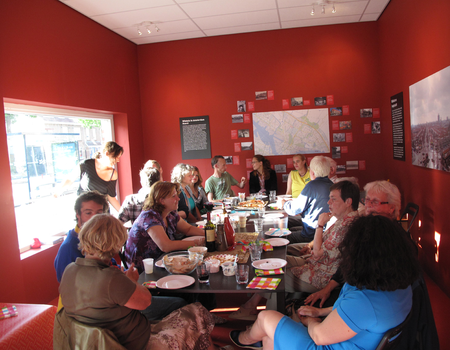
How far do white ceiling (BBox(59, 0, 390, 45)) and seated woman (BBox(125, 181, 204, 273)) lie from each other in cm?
281

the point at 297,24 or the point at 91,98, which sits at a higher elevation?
the point at 297,24

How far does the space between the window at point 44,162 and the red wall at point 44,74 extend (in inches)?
6.7

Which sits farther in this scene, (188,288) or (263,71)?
(263,71)

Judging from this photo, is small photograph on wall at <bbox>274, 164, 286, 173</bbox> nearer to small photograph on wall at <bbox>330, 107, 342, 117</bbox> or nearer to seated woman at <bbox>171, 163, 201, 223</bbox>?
small photograph on wall at <bbox>330, 107, 342, 117</bbox>

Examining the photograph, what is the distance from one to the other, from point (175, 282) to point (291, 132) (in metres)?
4.15

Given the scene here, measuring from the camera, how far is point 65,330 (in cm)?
165

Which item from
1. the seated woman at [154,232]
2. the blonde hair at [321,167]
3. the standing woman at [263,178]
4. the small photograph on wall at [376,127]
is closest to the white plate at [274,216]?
the blonde hair at [321,167]

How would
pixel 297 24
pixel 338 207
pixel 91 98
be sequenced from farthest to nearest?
pixel 297 24 < pixel 91 98 < pixel 338 207

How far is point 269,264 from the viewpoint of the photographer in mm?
2338

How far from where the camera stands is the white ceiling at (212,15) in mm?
4488

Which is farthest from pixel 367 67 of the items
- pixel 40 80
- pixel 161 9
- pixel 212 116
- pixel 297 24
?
pixel 40 80

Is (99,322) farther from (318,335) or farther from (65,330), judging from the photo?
(318,335)

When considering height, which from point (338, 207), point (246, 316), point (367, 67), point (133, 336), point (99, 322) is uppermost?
point (367, 67)

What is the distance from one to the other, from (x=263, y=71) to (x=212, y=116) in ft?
3.76
